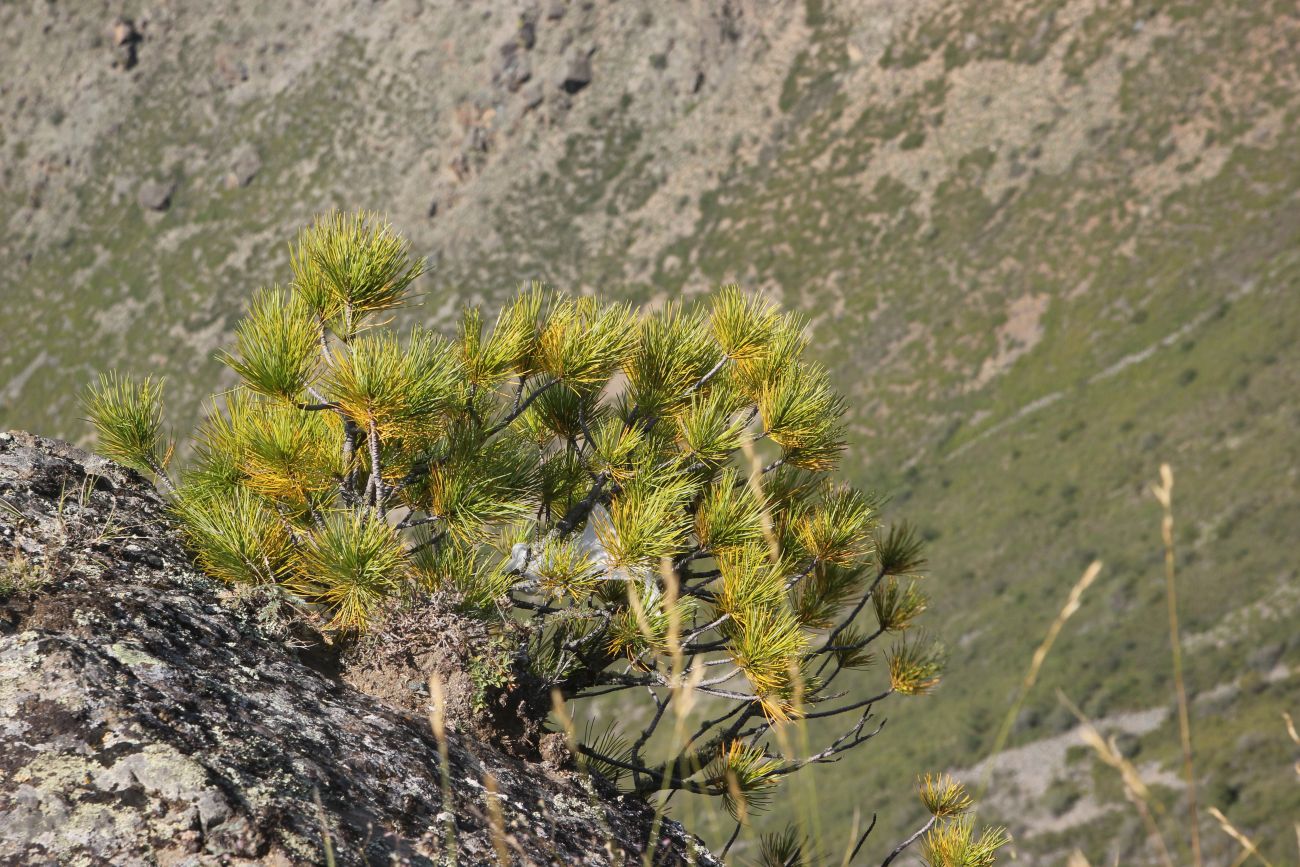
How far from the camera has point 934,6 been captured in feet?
183

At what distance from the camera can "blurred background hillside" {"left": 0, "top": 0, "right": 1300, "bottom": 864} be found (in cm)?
3256

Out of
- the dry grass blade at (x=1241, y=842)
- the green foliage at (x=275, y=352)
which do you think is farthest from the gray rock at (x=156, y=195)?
the dry grass blade at (x=1241, y=842)

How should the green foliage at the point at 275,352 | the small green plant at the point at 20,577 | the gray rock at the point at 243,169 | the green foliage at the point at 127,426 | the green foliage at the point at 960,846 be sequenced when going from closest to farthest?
the small green plant at the point at 20,577 < the green foliage at the point at 275,352 < the green foliage at the point at 960,846 < the green foliage at the point at 127,426 < the gray rock at the point at 243,169

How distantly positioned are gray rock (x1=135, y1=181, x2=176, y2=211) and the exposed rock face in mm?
63077

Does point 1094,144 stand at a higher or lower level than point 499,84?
lower

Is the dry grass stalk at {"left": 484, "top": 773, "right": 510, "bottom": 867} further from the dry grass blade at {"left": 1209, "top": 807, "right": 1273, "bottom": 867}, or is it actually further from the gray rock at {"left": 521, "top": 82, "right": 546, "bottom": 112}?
the gray rock at {"left": 521, "top": 82, "right": 546, "bottom": 112}

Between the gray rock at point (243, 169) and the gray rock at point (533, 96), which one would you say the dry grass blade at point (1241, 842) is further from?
the gray rock at point (243, 169)

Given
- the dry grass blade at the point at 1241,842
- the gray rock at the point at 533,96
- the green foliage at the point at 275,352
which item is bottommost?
the gray rock at the point at 533,96

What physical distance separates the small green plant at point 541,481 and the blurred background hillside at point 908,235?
20.0 m

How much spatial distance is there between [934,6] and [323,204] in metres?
31.5

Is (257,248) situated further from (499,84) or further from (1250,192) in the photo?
(1250,192)

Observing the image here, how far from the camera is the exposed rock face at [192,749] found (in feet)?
8.38

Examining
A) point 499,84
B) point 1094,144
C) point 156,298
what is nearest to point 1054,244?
point 1094,144

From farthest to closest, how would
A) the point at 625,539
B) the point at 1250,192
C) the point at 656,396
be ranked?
the point at 1250,192 < the point at 656,396 < the point at 625,539
